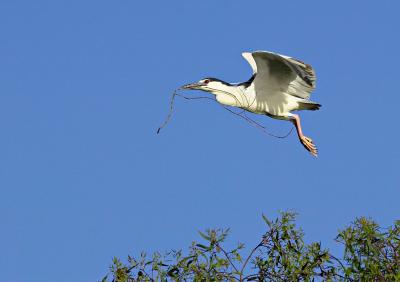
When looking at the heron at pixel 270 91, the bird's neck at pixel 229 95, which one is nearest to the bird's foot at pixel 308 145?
the heron at pixel 270 91

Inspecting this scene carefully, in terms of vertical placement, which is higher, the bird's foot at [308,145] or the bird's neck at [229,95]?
the bird's neck at [229,95]

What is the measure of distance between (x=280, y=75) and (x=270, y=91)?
1.15ft

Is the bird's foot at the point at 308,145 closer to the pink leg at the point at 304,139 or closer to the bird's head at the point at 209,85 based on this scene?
the pink leg at the point at 304,139

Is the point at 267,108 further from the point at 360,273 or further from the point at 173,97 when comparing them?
the point at 360,273

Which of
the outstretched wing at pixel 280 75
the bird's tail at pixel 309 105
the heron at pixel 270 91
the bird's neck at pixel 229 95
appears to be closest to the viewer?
the outstretched wing at pixel 280 75

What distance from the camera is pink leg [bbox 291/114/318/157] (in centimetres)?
1461

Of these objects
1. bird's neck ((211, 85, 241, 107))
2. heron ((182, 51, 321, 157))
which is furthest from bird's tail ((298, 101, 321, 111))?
bird's neck ((211, 85, 241, 107))

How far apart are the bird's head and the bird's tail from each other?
113cm

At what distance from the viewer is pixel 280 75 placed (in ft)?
46.0

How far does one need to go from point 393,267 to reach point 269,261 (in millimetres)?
1127

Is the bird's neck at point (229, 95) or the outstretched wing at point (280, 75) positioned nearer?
the outstretched wing at point (280, 75)

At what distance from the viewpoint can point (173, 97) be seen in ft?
46.1

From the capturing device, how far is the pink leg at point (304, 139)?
14.6 meters

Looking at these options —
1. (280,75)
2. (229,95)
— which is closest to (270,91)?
(280,75)
